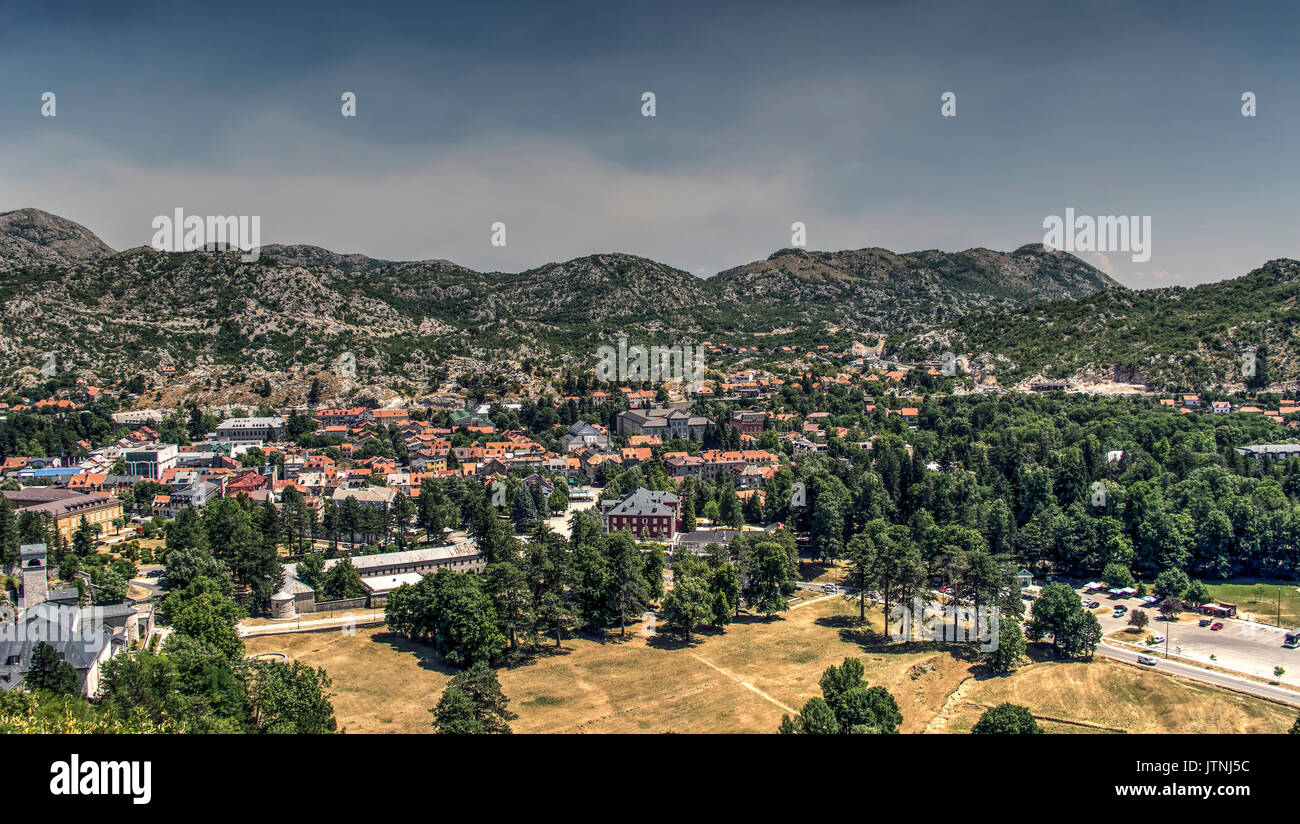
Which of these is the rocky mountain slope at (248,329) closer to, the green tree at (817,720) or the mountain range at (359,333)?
the mountain range at (359,333)

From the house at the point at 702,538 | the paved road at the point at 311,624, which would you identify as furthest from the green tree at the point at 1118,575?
the paved road at the point at 311,624

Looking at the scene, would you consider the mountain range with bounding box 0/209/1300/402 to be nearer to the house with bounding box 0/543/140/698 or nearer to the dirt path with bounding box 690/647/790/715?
the house with bounding box 0/543/140/698

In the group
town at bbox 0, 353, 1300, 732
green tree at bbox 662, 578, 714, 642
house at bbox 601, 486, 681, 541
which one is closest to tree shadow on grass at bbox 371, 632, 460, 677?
town at bbox 0, 353, 1300, 732

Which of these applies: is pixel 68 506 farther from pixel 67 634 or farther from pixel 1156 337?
pixel 1156 337

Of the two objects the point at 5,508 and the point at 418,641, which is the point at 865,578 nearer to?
the point at 418,641
